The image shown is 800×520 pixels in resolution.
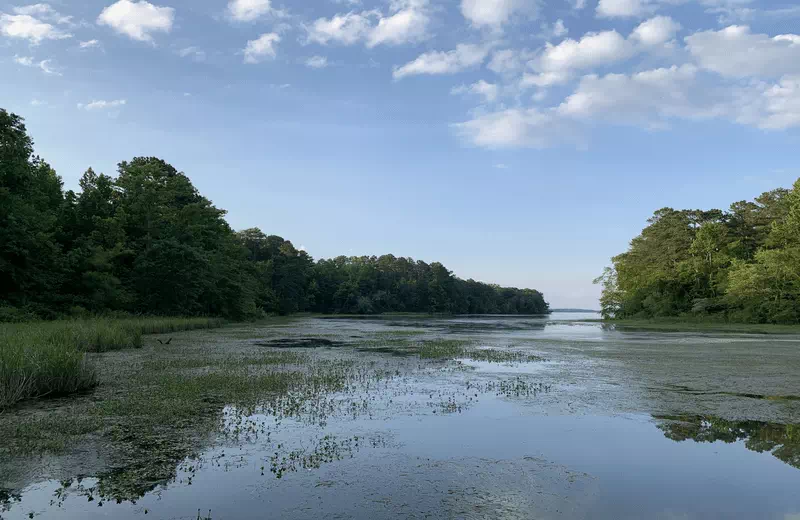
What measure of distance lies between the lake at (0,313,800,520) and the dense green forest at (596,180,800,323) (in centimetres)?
4639

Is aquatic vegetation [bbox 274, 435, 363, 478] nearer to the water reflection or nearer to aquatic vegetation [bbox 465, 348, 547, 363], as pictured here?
the water reflection

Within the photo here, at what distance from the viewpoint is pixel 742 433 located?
8906 millimetres

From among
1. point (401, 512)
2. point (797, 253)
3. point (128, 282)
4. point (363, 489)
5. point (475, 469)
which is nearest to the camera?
point (401, 512)


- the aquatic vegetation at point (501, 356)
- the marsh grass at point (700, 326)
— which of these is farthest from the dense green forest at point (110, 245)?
the marsh grass at point (700, 326)

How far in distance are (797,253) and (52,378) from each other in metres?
61.4

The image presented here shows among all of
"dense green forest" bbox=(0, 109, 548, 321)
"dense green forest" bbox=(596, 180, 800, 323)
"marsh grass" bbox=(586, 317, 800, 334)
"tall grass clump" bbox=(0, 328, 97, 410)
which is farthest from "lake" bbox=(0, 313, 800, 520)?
"dense green forest" bbox=(596, 180, 800, 323)

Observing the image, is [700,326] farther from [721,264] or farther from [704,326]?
[721,264]

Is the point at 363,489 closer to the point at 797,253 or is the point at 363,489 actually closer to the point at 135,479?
the point at 135,479

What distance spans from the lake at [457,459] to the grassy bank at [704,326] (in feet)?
123

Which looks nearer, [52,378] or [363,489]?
[363,489]

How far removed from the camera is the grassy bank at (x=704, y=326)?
44628mm

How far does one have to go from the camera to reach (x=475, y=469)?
693 cm

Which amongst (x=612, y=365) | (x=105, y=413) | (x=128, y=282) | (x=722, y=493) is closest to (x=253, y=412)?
(x=105, y=413)

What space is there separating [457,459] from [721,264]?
65.8 m
